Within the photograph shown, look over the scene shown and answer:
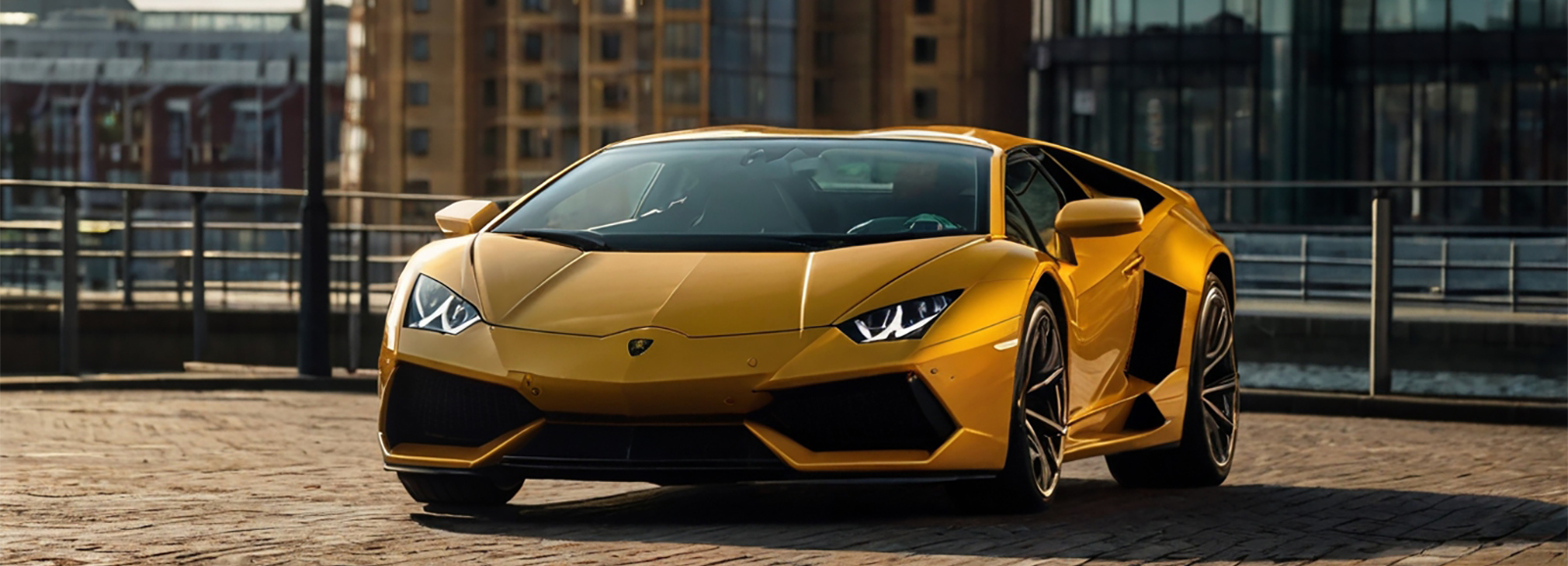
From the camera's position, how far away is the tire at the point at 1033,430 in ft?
21.1

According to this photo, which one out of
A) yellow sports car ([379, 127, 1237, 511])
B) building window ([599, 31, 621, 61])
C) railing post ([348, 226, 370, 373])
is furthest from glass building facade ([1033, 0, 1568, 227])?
yellow sports car ([379, 127, 1237, 511])

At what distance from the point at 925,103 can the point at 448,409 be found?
74.2m

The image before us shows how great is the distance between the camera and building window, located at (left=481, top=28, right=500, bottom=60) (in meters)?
82.5

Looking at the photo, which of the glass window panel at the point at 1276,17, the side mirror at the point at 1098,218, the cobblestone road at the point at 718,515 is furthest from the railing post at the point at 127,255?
the glass window panel at the point at 1276,17

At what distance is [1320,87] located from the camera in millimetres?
47281

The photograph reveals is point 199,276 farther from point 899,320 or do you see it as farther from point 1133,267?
point 899,320

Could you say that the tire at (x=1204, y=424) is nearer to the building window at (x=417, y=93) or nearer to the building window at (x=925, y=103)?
the building window at (x=925, y=103)

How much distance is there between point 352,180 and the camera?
8725 centimetres

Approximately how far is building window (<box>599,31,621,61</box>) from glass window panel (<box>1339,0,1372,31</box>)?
33.7 m

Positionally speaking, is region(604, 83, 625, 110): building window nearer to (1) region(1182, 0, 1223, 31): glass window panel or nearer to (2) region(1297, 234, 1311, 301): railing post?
(1) region(1182, 0, 1223, 31): glass window panel

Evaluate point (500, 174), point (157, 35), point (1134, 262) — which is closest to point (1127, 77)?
point (500, 174)

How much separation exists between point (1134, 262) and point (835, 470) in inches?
77.6

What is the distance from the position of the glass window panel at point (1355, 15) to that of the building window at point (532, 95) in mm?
38284

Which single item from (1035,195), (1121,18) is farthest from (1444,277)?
(1121,18)
